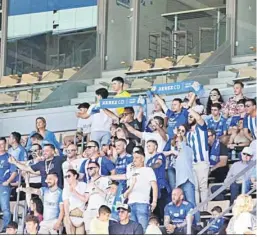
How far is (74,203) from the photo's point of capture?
444 inches

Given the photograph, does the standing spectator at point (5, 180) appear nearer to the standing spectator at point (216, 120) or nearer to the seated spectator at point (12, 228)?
the seated spectator at point (12, 228)

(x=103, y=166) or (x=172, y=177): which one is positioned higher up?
(x=103, y=166)

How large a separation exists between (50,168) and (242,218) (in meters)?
3.31

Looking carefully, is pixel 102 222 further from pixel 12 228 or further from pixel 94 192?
pixel 12 228

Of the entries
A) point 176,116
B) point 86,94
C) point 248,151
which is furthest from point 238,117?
point 86,94

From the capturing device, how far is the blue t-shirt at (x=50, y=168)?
12.0 meters

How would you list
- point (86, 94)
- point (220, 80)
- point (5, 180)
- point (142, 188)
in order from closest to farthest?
point (142, 188) → point (5, 180) → point (220, 80) → point (86, 94)

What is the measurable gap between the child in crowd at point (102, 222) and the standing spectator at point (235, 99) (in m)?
2.26

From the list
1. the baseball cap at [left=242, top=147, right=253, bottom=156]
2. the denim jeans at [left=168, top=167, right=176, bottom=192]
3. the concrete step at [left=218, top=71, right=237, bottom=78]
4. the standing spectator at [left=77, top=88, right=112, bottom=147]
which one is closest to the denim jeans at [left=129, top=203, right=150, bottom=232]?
the denim jeans at [left=168, top=167, right=176, bottom=192]

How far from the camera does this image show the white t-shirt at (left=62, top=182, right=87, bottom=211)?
11266 millimetres

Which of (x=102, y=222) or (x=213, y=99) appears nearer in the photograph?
(x=102, y=222)

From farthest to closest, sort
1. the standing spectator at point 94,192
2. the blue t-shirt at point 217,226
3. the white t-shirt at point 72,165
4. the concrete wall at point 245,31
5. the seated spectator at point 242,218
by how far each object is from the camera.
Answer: the concrete wall at point 245,31
the white t-shirt at point 72,165
the standing spectator at point 94,192
the blue t-shirt at point 217,226
the seated spectator at point 242,218

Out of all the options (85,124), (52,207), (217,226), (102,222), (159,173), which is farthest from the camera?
(85,124)

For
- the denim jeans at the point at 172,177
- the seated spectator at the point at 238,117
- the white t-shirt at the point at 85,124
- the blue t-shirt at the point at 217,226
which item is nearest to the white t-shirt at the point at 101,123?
the white t-shirt at the point at 85,124
